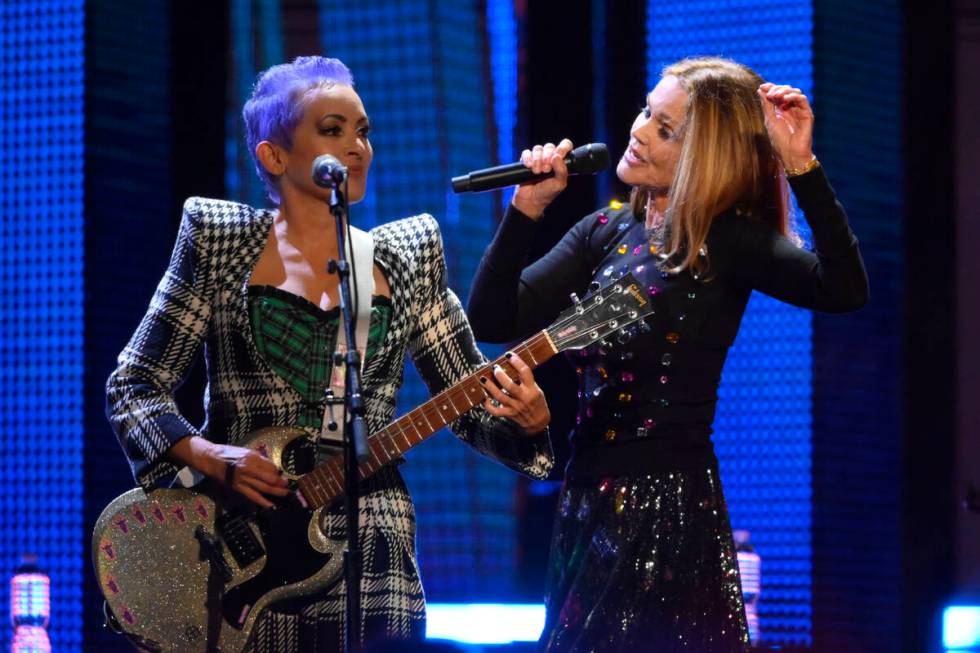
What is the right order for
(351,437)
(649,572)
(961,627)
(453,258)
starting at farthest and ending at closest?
(961,627)
(453,258)
(649,572)
(351,437)

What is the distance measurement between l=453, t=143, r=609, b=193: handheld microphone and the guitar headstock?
0.84 feet

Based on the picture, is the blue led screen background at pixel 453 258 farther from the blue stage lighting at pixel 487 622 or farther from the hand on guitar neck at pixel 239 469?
the hand on guitar neck at pixel 239 469

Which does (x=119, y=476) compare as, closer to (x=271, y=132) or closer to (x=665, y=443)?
(x=271, y=132)

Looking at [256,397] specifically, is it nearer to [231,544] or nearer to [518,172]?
[231,544]

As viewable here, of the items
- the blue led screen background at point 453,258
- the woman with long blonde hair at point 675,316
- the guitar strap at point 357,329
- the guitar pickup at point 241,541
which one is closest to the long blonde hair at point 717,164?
the woman with long blonde hair at point 675,316

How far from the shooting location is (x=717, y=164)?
8.96 feet

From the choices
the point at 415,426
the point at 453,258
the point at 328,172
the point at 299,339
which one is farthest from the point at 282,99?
the point at 453,258

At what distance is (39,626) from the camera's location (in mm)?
5059

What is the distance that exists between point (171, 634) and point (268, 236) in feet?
2.88

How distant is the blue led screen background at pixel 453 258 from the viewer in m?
5.13

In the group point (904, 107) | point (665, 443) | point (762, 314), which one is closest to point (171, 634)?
point (665, 443)

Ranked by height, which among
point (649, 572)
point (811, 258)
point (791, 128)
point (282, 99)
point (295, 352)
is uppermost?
point (282, 99)

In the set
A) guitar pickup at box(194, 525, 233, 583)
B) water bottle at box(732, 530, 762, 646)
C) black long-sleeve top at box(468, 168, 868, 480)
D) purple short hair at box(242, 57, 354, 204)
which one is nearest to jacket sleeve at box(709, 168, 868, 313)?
black long-sleeve top at box(468, 168, 868, 480)

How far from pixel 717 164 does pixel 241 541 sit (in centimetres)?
131
